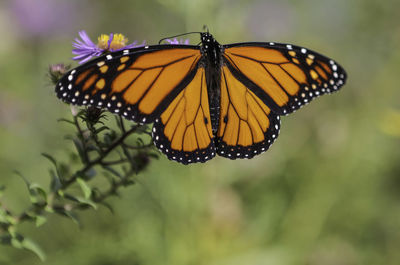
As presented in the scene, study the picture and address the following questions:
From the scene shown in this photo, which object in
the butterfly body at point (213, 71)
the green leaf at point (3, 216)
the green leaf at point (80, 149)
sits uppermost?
the butterfly body at point (213, 71)

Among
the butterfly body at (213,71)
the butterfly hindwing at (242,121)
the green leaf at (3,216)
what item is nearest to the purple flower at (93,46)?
the butterfly body at (213,71)

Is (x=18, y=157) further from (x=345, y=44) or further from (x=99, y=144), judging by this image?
(x=345, y=44)

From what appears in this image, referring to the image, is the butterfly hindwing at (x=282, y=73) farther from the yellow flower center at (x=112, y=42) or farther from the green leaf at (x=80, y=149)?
the green leaf at (x=80, y=149)

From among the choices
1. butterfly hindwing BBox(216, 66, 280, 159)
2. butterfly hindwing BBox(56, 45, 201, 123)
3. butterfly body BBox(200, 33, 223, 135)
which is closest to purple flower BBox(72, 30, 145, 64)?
butterfly hindwing BBox(56, 45, 201, 123)

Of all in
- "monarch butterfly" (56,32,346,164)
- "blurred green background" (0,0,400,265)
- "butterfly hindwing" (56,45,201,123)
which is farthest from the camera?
Result: "blurred green background" (0,0,400,265)

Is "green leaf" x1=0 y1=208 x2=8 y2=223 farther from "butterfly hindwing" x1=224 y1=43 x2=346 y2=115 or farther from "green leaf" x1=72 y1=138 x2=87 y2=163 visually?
"butterfly hindwing" x1=224 y1=43 x2=346 y2=115

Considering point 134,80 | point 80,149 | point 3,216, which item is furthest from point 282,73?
point 3,216

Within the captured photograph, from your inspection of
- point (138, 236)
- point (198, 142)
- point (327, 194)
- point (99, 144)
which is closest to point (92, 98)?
point (99, 144)
